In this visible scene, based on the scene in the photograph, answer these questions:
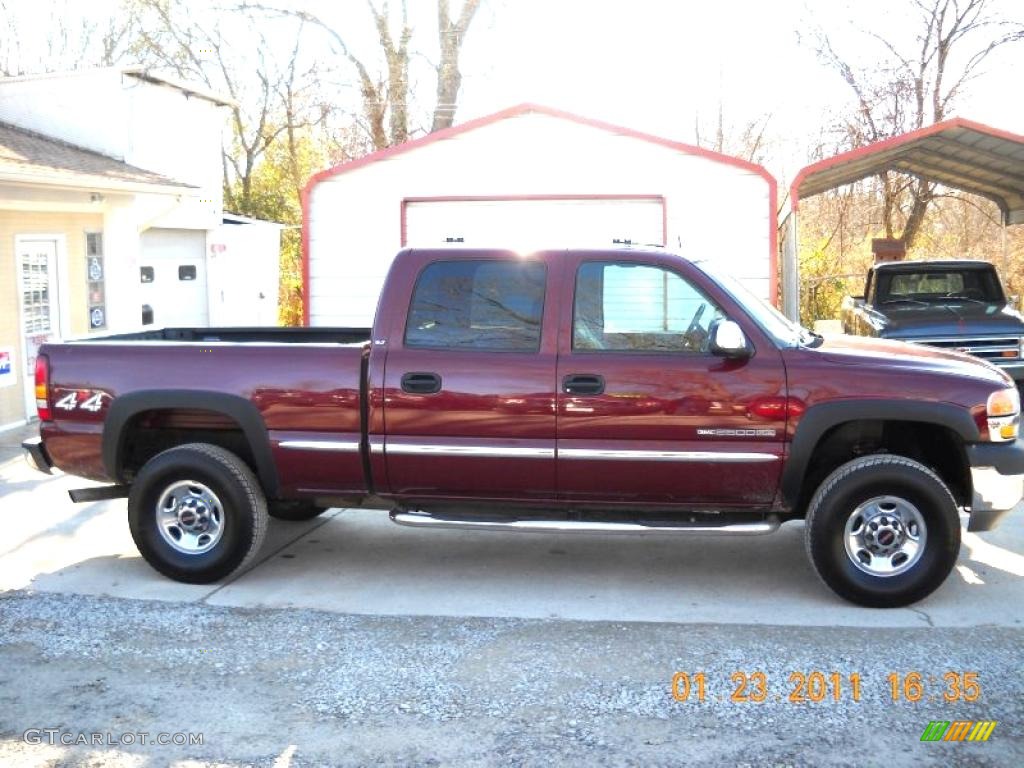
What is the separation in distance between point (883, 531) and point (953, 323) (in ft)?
20.2

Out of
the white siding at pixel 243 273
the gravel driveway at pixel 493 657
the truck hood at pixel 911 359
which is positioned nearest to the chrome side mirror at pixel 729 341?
the truck hood at pixel 911 359

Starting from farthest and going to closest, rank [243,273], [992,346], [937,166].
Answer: [243,273]
[937,166]
[992,346]

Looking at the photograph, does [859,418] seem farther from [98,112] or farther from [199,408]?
[98,112]

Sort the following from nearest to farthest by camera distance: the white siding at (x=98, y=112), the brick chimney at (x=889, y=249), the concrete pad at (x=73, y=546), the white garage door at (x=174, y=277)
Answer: the concrete pad at (x=73, y=546)
the white siding at (x=98, y=112)
the white garage door at (x=174, y=277)
the brick chimney at (x=889, y=249)

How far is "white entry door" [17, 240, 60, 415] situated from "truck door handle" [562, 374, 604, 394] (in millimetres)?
7607

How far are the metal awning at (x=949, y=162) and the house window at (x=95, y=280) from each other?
8.24m

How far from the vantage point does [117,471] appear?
6.24 metres

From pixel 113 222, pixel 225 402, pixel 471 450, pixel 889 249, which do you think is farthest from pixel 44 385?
pixel 889 249

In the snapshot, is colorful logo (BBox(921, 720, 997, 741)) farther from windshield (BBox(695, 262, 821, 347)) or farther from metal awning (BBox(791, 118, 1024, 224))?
metal awning (BBox(791, 118, 1024, 224))

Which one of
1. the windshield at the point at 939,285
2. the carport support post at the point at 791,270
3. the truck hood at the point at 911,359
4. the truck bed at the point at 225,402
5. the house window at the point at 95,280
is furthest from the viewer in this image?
the carport support post at the point at 791,270

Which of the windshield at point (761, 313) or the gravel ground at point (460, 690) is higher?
the windshield at point (761, 313)

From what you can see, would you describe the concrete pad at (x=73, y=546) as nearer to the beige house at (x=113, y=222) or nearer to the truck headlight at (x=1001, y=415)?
the beige house at (x=113, y=222)

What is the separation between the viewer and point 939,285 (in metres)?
12.5

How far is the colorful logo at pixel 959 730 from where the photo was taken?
4.18 meters
